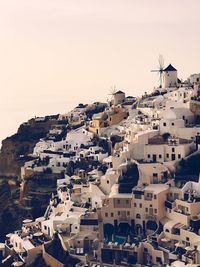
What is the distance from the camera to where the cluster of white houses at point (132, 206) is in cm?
4162

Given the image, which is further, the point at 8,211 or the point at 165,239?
the point at 8,211

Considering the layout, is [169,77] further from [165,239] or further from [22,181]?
[165,239]

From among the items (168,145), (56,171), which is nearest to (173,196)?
(168,145)

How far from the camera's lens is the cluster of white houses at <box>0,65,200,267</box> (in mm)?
41625

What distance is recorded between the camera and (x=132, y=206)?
45281 millimetres

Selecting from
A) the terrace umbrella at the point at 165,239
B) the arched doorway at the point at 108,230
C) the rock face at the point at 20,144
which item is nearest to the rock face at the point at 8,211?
the rock face at the point at 20,144

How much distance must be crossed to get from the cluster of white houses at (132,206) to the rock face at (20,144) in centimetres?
1384

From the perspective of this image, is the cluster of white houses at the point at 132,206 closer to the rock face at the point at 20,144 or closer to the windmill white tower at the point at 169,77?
the rock face at the point at 20,144

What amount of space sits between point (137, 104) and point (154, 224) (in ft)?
85.2

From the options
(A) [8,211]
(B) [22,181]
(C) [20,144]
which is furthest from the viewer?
(C) [20,144]

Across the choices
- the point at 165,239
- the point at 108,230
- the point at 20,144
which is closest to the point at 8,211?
the point at 20,144

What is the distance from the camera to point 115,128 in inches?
2516

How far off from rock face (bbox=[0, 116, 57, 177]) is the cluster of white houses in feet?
45.4

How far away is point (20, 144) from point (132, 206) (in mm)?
31294
